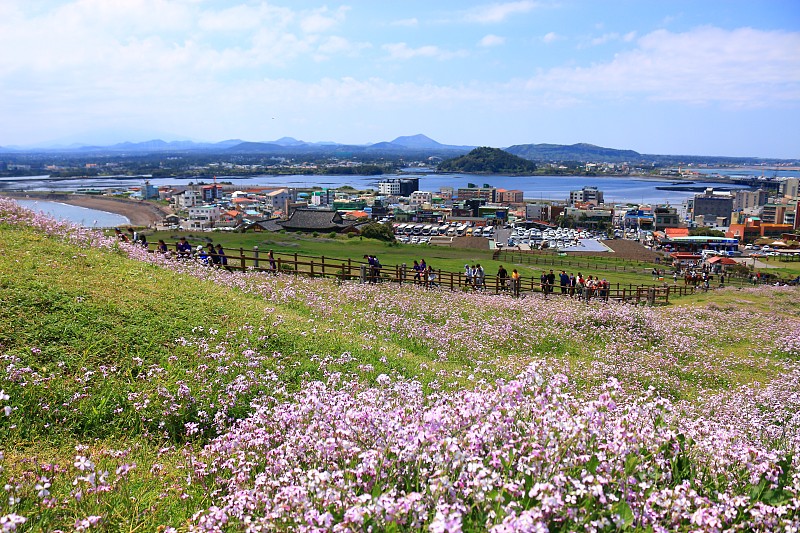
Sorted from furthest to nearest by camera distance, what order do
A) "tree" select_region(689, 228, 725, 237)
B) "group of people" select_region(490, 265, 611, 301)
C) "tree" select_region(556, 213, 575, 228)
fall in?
1. "tree" select_region(556, 213, 575, 228)
2. "tree" select_region(689, 228, 725, 237)
3. "group of people" select_region(490, 265, 611, 301)

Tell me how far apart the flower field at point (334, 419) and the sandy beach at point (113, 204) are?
392 feet

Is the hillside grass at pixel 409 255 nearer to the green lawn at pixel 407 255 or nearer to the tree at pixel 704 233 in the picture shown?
the green lawn at pixel 407 255

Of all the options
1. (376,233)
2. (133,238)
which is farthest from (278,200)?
(133,238)

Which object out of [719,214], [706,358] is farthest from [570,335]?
[719,214]

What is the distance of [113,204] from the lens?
149375mm

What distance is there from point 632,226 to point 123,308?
161 metres

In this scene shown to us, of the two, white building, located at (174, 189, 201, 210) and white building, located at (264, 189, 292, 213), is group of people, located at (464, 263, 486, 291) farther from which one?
white building, located at (174, 189, 201, 210)

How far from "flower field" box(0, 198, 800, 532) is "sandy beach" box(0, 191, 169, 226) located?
119m

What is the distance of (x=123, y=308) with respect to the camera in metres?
12.0

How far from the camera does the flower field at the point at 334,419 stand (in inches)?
185

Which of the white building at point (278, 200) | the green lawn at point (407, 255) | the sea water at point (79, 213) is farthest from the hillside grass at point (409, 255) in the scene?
the white building at point (278, 200)

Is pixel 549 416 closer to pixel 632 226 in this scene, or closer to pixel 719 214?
pixel 632 226

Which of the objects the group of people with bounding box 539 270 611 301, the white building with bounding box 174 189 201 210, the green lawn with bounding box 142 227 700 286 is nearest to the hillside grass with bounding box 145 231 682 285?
the green lawn with bounding box 142 227 700 286

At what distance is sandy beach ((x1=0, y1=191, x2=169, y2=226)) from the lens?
5261 inches
